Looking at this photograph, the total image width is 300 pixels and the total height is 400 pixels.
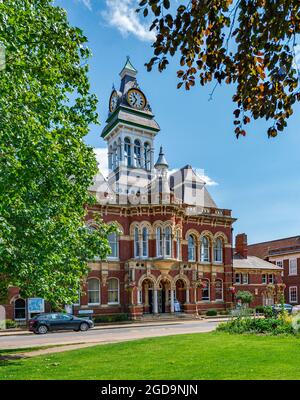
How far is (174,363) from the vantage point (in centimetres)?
1015

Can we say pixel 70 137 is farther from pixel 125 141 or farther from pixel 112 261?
pixel 125 141

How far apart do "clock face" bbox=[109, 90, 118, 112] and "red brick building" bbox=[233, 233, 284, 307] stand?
23.3 meters

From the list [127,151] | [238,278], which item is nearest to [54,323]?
[238,278]

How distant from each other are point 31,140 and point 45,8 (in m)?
6.88

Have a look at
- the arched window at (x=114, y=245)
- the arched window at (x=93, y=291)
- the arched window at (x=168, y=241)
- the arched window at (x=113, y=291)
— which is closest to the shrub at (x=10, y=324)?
the arched window at (x=93, y=291)

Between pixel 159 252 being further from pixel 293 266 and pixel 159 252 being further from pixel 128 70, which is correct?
pixel 128 70

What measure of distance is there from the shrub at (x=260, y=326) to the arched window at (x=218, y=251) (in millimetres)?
22842

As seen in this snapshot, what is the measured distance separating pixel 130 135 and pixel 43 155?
3735cm

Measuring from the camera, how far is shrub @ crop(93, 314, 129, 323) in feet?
111

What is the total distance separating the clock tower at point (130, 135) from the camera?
153 ft

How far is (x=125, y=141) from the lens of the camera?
156 feet

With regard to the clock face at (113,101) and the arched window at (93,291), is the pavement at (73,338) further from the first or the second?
the clock face at (113,101)

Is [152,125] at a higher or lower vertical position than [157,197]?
higher

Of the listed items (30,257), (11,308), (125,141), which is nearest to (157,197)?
(125,141)
